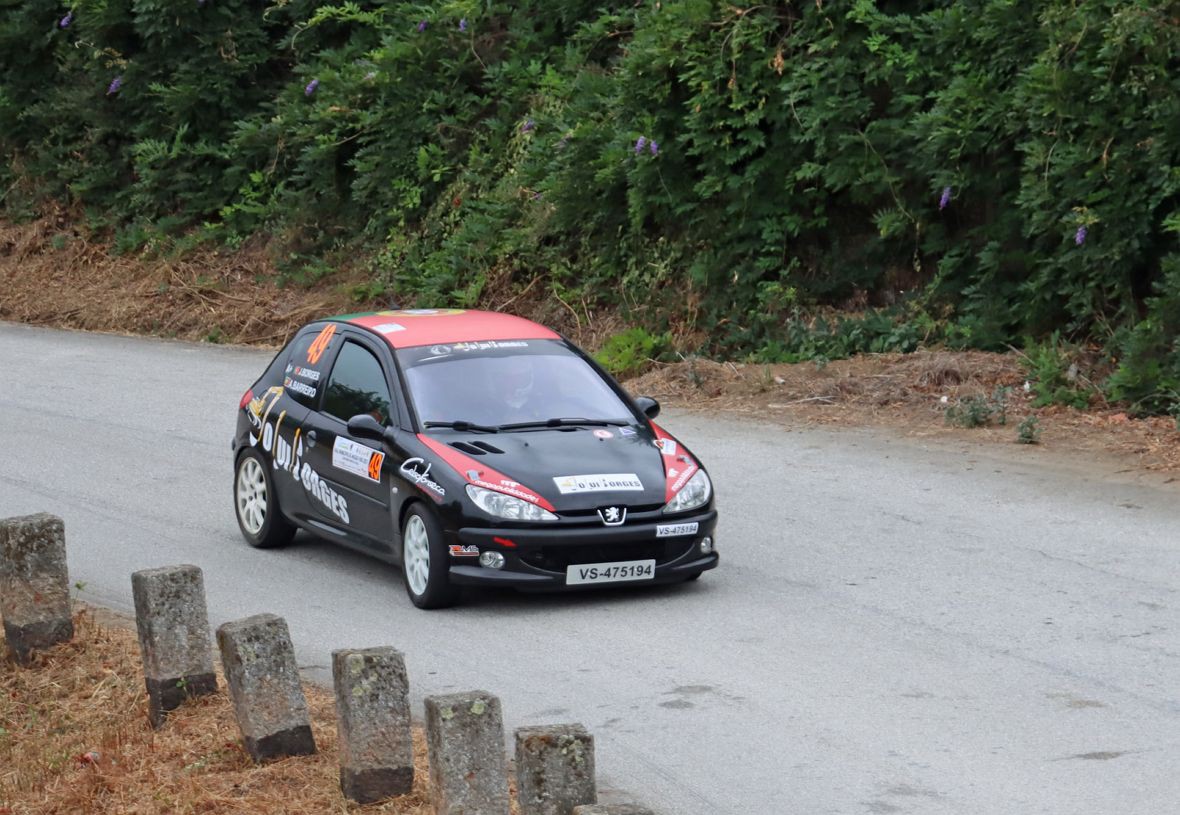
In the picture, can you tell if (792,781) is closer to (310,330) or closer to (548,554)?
(548,554)

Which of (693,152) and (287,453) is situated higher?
(693,152)

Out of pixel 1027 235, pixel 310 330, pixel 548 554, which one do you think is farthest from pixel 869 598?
pixel 1027 235

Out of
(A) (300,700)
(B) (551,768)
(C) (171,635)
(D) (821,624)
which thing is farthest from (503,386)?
(B) (551,768)

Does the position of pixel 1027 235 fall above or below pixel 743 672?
above

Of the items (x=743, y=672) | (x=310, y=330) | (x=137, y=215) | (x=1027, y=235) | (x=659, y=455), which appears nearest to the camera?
(x=743, y=672)

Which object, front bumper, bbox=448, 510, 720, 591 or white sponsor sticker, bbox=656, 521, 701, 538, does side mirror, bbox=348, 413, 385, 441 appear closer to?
front bumper, bbox=448, 510, 720, 591

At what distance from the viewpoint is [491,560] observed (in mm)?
9023

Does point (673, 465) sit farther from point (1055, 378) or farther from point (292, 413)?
point (1055, 378)

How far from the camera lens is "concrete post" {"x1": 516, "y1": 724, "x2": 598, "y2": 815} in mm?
5562

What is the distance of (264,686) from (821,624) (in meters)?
3.24

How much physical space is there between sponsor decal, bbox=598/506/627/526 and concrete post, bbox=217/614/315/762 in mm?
2673

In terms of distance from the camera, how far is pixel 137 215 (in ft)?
89.3

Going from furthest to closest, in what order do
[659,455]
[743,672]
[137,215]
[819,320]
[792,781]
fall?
[137,215] < [819,320] < [659,455] < [743,672] < [792,781]

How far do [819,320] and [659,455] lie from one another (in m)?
8.18
